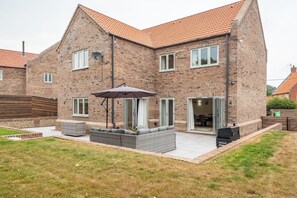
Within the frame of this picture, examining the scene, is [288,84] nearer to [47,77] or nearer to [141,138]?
[47,77]

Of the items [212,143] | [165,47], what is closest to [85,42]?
[165,47]

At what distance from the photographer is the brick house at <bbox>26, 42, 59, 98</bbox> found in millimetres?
27188

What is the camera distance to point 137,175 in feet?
15.9

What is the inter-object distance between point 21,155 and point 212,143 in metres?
8.40

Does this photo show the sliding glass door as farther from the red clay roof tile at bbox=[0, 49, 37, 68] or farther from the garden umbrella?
the red clay roof tile at bbox=[0, 49, 37, 68]

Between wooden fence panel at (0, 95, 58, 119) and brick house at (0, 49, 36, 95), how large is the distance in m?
10.9

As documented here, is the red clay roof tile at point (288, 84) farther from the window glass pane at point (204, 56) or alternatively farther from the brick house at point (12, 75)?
the brick house at point (12, 75)

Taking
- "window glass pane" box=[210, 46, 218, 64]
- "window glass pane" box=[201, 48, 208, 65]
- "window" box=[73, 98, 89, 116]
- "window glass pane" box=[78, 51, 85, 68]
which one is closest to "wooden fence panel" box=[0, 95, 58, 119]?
"window" box=[73, 98, 89, 116]

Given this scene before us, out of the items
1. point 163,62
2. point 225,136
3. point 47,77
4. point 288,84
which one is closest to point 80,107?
point 163,62

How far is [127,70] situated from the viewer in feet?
46.1

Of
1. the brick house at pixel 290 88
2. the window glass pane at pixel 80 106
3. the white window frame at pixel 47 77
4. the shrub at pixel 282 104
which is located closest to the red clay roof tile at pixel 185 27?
the window glass pane at pixel 80 106

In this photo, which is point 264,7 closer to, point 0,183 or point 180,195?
point 180,195

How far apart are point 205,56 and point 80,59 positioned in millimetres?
8763

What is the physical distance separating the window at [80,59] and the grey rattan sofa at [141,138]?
7158mm
